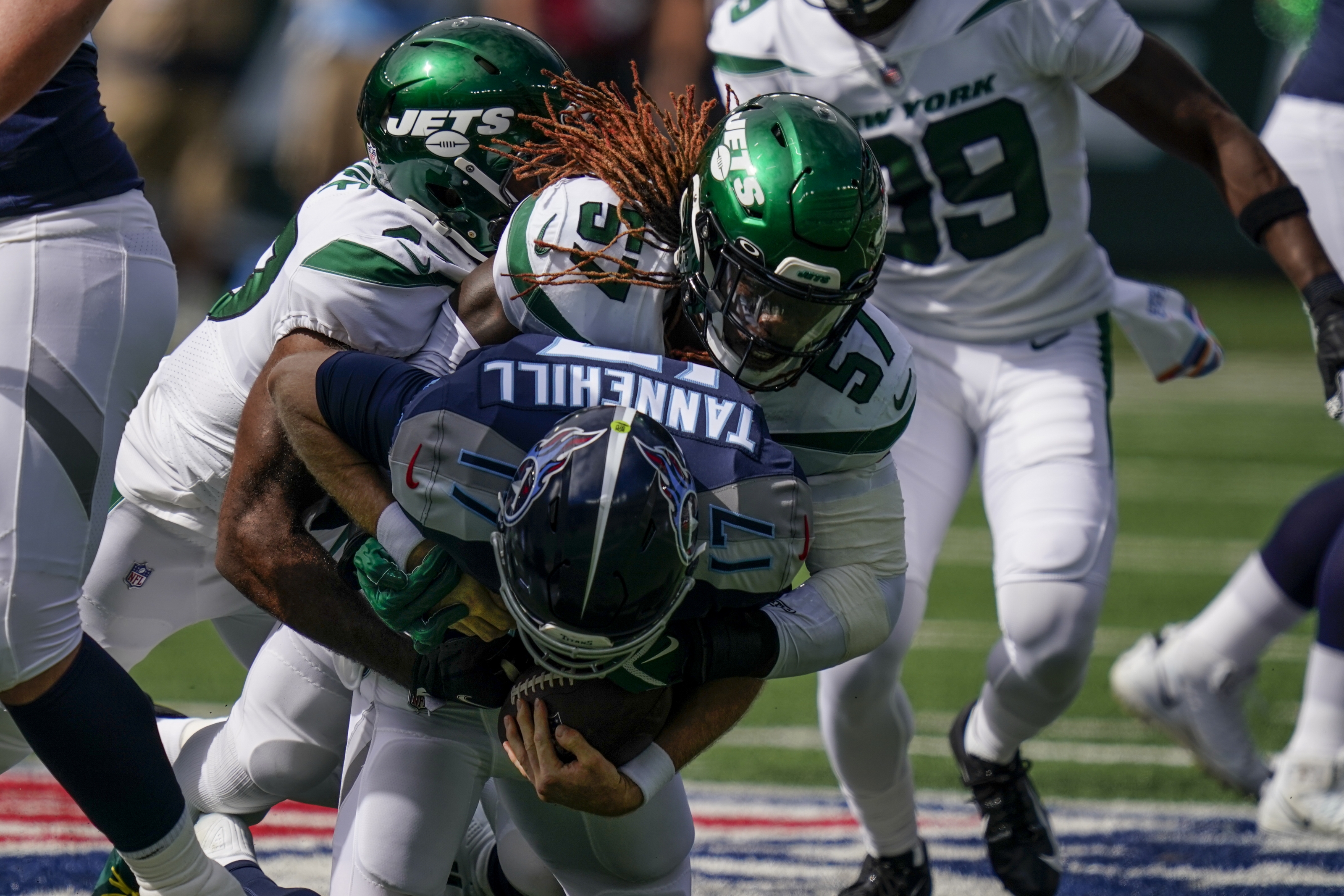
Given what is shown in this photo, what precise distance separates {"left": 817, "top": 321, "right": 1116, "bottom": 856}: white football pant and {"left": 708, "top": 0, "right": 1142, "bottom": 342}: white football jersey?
10 centimetres

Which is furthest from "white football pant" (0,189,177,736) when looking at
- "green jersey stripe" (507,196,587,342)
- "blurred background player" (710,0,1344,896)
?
"blurred background player" (710,0,1344,896)

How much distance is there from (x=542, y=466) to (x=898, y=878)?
1.60 metres

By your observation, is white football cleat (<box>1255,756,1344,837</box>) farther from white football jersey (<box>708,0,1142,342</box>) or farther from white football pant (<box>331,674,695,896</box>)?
white football pant (<box>331,674,695,896</box>)

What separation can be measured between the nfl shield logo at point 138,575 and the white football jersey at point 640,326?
913 mm

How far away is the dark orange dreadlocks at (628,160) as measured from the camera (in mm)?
2387

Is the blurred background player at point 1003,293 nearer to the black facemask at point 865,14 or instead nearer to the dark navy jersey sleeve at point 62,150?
the black facemask at point 865,14

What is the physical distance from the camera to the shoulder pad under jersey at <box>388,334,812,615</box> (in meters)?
2.11

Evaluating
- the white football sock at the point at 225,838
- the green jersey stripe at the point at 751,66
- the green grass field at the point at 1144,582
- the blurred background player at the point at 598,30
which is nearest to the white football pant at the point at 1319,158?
the green jersey stripe at the point at 751,66

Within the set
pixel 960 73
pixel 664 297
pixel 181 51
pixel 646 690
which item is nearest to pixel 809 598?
pixel 646 690

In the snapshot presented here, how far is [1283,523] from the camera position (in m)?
4.29

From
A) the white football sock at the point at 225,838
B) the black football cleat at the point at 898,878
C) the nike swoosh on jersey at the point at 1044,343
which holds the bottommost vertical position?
the black football cleat at the point at 898,878

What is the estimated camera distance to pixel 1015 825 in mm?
3322

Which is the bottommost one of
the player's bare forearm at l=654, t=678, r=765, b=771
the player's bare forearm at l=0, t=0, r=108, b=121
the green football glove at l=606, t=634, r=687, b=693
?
the player's bare forearm at l=654, t=678, r=765, b=771

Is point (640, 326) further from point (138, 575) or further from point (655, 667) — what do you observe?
point (138, 575)
